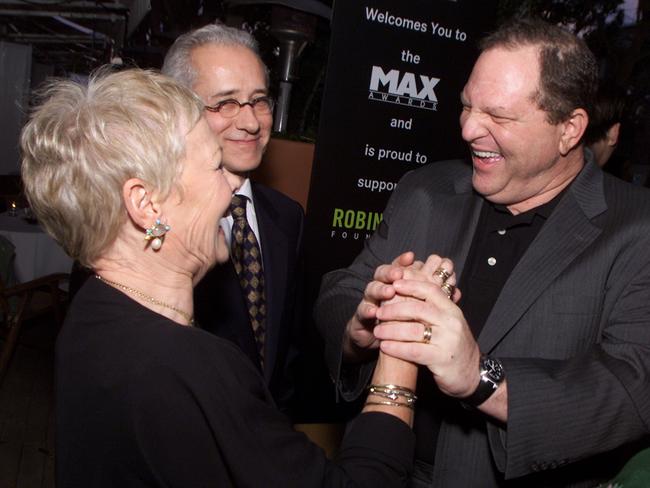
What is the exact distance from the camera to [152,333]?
47.3 inches

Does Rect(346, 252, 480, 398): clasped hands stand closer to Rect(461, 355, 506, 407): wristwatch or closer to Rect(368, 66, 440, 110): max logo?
Rect(461, 355, 506, 407): wristwatch

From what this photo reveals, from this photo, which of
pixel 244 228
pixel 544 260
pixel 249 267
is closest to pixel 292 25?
pixel 244 228

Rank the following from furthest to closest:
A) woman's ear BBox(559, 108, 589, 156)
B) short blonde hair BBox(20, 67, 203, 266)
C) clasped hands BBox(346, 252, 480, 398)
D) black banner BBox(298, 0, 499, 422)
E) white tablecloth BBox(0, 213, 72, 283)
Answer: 1. white tablecloth BBox(0, 213, 72, 283)
2. black banner BBox(298, 0, 499, 422)
3. woman's ear BBox(559, 108, 589, 156)
4. clasped hands BBox(346, 252, 480, 398)
5. short blonde hair BBox(20, 67, 203, 266)

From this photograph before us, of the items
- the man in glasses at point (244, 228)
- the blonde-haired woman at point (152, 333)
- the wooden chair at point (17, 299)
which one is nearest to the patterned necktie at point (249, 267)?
the man in glasses at point (244, 228)

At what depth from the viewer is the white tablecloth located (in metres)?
5.90

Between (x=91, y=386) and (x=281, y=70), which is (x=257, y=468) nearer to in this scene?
(x=91, y=386)

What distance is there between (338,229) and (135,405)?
2.59 m

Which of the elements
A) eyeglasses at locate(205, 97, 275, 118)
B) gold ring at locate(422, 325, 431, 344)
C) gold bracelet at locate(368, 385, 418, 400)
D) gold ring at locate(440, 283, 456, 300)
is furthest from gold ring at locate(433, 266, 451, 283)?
eyeglasses at locate(205, 97, 275, 118)

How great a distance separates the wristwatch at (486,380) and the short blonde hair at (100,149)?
2.71 ft

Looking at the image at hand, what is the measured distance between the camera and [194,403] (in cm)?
115

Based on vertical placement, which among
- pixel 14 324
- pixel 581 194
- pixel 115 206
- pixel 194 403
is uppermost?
pixel 581 194

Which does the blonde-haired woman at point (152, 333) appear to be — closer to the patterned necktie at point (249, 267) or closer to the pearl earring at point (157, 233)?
the pearl earring at point (157, 233)

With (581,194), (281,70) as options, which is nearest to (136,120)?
(581,194)

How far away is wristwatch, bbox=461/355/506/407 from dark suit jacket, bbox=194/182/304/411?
0.88m
